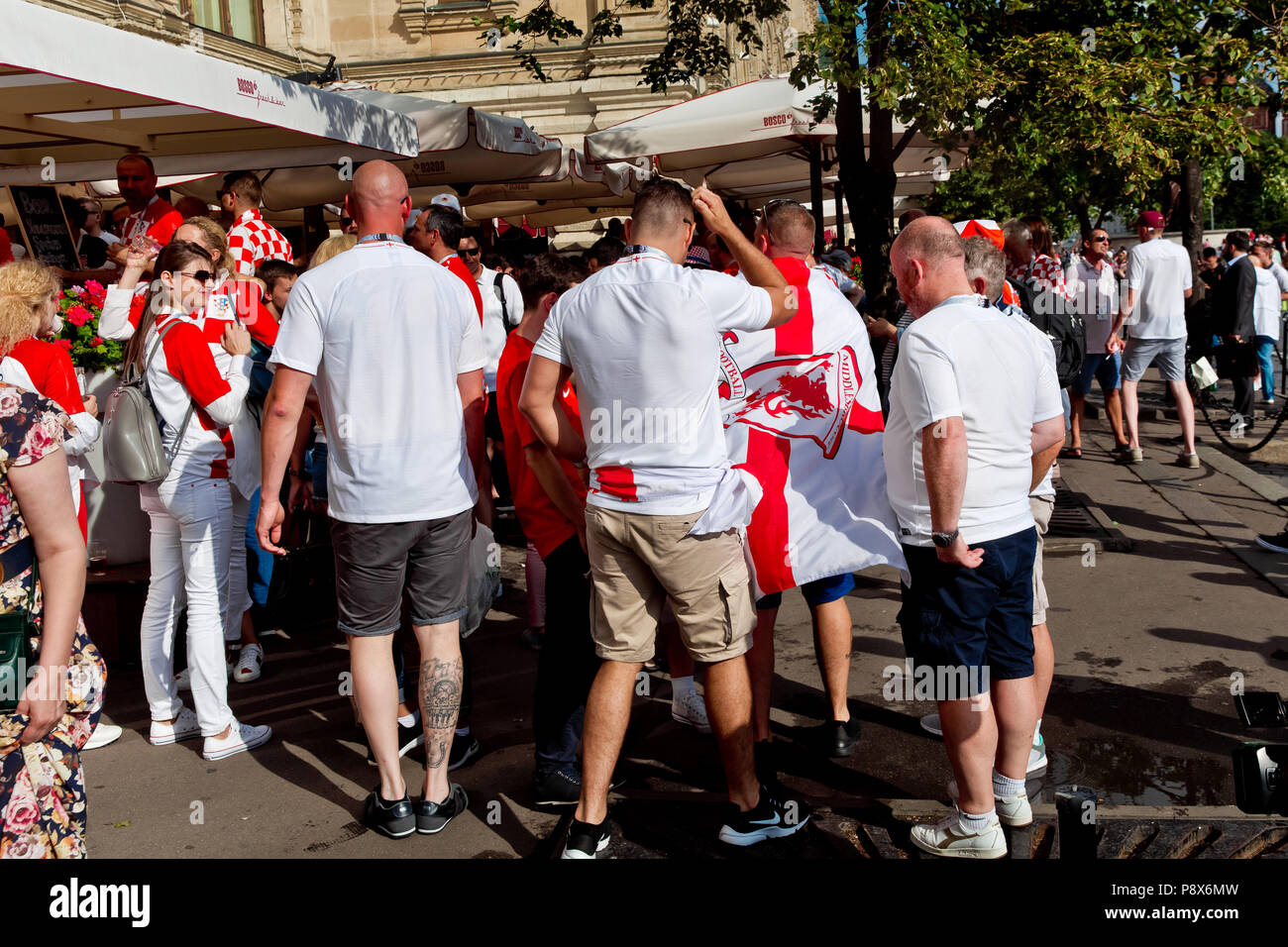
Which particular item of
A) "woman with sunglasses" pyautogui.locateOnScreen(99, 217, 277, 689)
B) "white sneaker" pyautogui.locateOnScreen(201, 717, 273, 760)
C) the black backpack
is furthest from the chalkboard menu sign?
the black backpack

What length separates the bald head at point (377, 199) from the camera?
3920mm

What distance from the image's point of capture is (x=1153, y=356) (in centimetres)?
1005

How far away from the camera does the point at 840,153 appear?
9164 mm

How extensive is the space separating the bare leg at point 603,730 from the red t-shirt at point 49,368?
246cm

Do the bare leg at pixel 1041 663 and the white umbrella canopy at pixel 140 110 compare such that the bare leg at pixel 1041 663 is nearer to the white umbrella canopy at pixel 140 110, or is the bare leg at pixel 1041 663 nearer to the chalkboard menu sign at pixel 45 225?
the white umbrella canopy at pixel 140 110

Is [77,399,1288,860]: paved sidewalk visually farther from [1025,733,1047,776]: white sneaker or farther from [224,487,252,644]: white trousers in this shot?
[224,487,252,644]: white trousers

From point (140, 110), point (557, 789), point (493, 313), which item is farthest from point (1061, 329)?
point (140, 110)

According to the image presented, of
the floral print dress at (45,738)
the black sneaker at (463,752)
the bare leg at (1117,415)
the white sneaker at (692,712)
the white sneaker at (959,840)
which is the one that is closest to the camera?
the floral print dress at (45,738)

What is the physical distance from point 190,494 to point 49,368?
2.31 feet

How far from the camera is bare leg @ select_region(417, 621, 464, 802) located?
3975mm

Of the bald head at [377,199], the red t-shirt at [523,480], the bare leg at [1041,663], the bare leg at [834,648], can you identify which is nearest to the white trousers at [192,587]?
the red t-shirt at [523,480]

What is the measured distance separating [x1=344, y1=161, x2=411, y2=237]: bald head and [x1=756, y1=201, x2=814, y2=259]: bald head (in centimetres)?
135

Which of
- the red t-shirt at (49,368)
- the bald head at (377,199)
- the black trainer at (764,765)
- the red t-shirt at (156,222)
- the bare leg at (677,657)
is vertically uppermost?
the red t-shirt at (156,222)

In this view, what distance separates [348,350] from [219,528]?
1.40 m
